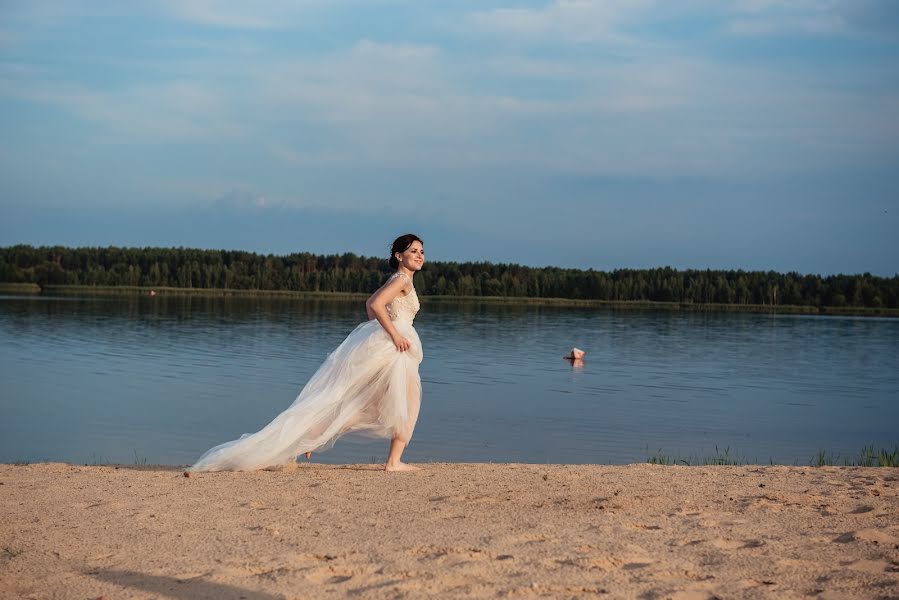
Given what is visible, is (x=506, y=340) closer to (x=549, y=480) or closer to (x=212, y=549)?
(x=549, y=480)

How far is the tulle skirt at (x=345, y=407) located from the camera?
9.70 metres

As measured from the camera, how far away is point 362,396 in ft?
32.6

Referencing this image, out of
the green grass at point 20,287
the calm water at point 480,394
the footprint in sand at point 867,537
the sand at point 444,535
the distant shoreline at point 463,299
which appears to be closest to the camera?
the sand at point 444,535

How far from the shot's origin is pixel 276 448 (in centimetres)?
966

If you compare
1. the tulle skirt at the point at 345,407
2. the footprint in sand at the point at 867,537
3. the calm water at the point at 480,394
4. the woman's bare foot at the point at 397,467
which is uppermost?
the tulle skirt at the point at 345,407

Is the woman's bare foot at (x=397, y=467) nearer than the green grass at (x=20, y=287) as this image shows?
Yes

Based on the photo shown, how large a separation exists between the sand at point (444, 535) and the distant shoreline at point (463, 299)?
105 metres

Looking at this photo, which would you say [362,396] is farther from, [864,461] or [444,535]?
[864,461]

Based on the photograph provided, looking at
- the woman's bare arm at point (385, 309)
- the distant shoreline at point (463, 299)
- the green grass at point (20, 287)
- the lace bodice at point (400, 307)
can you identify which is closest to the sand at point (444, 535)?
the woman's bare arm at point (385, 309)

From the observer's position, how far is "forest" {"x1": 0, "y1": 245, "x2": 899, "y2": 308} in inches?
4621

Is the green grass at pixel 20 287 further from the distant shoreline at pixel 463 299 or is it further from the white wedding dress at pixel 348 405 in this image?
the white wedding dress at pixel 348 405

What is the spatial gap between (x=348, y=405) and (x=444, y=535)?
3.03m

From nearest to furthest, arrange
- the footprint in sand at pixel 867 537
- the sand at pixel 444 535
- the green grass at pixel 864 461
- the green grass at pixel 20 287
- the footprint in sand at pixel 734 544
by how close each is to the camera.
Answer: the sand at pixel 444 535 → the footprint in sand at pixel 734 544 → the footprint in sand at pixel 867 537 → the green grass at pixel 864 461 → the green grass at pixel 20 287

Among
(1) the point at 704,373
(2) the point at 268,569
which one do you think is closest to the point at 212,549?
(2) the point at 268,569
